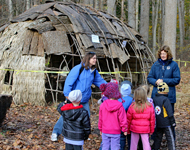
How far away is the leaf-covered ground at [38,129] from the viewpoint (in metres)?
4.35

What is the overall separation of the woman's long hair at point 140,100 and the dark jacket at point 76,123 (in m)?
0.96

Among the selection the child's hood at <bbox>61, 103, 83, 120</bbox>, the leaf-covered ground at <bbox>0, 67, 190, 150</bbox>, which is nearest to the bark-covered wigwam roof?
the leaf-covered ground at <bbox>0, 67, 190, 150</bbox>

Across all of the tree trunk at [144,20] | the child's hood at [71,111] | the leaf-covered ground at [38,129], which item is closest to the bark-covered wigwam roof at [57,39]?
the leaf-covered ground at [38,129]

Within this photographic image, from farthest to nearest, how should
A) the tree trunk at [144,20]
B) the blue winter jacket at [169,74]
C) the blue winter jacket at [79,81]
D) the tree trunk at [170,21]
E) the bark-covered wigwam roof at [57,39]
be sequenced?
the tree trunk at [144,20] < the tree trunk at [170,21] < the bark-covered wigwam roof at [57,39] < the blue winter jacket at [169,74] < the blue winter jacket at [79,81]

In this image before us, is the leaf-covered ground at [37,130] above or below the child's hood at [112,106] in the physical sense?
below

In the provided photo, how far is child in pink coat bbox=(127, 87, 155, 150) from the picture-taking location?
12.1 feet

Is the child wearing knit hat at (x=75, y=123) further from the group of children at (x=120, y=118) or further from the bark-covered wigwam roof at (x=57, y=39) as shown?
the bark-covered wigwam roof at (x=57, y=39)

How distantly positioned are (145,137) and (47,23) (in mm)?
6932

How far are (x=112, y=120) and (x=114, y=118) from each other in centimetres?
5

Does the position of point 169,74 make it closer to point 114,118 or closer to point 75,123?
point 114,118

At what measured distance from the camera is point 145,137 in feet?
12.4

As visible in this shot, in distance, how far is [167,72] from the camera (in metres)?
4.35

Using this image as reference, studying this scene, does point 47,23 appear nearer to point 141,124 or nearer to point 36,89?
point 36,89

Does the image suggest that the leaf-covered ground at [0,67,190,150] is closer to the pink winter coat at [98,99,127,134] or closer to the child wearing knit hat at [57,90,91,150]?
the child wearing knit hat at [57,90,91,150]
